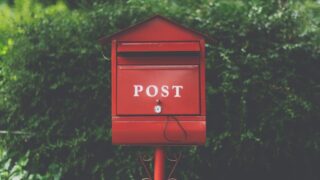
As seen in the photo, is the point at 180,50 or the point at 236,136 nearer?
the point at 180,50

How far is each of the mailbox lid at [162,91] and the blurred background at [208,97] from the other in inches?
52.4

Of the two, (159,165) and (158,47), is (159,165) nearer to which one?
(159,165)

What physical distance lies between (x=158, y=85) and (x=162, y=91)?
42 millimetres

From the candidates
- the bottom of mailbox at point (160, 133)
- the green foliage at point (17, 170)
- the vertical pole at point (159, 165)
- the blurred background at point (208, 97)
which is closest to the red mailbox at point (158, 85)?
the bottom of mailbox at point (160, 133)

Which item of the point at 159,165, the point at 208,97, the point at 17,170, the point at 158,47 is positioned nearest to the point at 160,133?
the point at 159,165

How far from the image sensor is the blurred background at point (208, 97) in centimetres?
476

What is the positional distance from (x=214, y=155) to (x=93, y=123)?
102 centimetres

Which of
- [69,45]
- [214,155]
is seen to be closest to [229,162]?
[214,155]

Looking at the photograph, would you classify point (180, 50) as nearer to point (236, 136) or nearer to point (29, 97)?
point (236, 136)

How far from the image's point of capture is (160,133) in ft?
11.2

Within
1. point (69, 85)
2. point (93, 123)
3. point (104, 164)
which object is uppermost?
point (69, 85)

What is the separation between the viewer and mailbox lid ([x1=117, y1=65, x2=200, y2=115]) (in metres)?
3.44

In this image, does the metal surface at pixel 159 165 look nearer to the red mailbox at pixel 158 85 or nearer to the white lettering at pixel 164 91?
the red mailbox at pixel 158 85

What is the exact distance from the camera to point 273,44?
491cm
